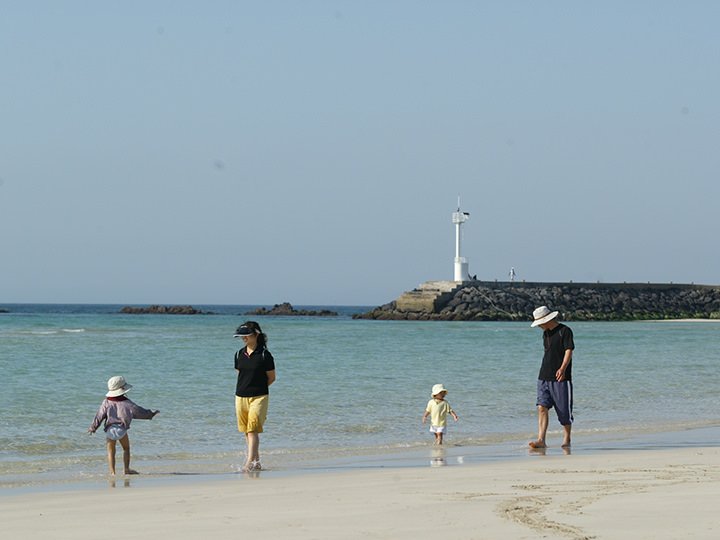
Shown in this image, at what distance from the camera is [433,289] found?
236 feet

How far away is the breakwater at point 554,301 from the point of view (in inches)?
2694

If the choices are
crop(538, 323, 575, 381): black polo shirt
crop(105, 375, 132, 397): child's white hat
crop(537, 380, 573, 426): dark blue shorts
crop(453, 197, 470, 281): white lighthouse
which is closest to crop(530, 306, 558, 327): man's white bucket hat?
crop(538, 323, 575, 381): black polo shirt

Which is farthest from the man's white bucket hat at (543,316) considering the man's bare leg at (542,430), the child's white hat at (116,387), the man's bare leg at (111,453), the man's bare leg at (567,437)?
the man's bare leg at (111,453)

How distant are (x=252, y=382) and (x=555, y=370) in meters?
3.27

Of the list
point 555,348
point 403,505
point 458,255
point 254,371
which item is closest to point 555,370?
point 555,348

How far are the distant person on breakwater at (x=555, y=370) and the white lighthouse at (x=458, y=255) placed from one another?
201 ft

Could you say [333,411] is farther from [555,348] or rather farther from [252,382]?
[252,382]

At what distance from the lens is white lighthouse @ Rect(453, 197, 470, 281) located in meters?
70.5

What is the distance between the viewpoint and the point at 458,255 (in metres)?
70.9

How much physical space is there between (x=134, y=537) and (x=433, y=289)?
67.2 m

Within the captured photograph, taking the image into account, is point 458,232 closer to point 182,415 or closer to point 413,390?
point 413,390

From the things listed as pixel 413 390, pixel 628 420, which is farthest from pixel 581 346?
pixel 628 420

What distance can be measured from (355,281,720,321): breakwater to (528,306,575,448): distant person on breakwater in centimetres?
5728

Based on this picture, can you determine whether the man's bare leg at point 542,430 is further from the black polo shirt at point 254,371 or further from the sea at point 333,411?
the black polo shirt at point 254,371
